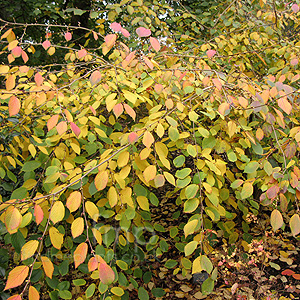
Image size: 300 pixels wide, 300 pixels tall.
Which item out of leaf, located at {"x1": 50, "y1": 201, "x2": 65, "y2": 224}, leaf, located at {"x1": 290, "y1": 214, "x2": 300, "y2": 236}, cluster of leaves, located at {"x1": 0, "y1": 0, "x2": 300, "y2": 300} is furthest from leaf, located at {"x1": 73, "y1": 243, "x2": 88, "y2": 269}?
leaf, located at {"x1": 290, "y1": 214, "x2": 300, "y2": 236}

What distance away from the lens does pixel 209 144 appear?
1.25 m

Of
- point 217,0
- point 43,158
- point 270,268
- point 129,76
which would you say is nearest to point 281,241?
point 270,268

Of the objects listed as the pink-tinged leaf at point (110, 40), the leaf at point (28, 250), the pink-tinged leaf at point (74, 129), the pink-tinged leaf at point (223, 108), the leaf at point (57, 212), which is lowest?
the leaf at point (28, 250)

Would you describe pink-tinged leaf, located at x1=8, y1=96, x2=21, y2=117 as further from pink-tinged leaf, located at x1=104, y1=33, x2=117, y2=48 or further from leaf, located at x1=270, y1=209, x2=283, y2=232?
leaf, located at x1=270, y1=209, x2=283, y2=232

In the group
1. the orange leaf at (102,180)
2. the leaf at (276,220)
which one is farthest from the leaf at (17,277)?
the leaf at (276,220)

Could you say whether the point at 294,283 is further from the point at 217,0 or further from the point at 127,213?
the point at 217,0

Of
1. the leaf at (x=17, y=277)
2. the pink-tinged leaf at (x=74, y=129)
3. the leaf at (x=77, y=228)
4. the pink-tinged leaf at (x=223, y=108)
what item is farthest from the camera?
the pink-tinged leaf at (x=223, y=108)

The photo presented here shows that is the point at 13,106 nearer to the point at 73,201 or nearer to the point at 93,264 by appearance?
the point at 73,201

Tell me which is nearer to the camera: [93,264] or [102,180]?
[93,264]

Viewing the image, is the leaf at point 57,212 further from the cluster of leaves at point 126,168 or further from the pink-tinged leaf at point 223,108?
the pink-tinged leaf at point 223,108

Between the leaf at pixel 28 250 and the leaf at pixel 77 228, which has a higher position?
the leaf at pixel 77 228

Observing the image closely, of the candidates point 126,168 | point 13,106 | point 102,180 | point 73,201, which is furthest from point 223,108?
point 13,106

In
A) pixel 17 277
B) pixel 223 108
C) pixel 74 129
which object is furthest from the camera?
pixel 223 108

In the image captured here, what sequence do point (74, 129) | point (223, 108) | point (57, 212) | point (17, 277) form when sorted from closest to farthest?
point (17, 277)
point (57, 212)
point (74, 129)
point (223, 108)
